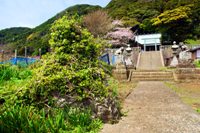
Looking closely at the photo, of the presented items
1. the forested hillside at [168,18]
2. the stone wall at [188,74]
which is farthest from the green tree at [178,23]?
the stone wall at [188,74]

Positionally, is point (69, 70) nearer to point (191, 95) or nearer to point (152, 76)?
point (191, 95)

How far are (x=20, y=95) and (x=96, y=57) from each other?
1.82 m

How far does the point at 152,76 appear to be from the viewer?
16.3 meters

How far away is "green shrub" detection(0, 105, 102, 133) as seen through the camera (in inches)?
162

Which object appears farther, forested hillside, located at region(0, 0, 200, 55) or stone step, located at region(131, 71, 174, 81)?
forested hillside, located at region(0, 0, 200, 55)

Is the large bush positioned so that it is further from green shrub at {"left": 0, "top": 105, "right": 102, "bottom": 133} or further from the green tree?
the green tree

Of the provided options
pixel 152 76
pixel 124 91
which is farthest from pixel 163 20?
pixel 124 91

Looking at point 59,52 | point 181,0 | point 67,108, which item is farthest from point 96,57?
point 181,0

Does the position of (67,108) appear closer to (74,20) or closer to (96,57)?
(96,57)

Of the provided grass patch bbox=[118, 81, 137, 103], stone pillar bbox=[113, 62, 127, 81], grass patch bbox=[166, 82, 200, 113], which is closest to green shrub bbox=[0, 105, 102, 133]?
grass patch bbox=[166, 82, 200, 113]

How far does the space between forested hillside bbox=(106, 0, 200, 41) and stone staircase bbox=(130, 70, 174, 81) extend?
23637mm

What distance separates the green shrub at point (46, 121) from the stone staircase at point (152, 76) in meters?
11.2

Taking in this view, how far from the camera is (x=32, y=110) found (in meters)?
4.83

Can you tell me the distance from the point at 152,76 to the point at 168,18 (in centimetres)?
2556
